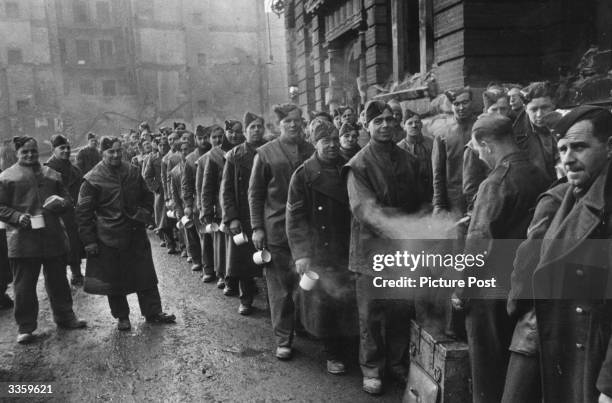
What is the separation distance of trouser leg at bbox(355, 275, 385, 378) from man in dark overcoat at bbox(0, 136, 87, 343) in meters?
3.36

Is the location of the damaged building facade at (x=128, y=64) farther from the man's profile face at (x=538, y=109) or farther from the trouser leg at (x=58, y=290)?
the man's profile face at (x=538, y=109)

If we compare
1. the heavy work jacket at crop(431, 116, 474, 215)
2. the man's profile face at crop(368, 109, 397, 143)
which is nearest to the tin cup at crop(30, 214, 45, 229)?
the man's profile face at crop(368, 109, 397, 143)

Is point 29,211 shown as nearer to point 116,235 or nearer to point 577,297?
point 116,235

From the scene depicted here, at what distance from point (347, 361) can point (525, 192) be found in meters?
2.43

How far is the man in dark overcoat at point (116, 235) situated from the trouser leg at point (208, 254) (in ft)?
6.30

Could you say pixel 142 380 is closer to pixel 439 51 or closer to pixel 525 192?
pixel 525 192

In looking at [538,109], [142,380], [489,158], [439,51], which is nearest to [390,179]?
[489,158]

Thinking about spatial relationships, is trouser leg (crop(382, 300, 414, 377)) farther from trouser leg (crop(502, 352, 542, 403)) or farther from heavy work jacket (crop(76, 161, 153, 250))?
heavy work jacket (crop(76, 161, 153, 250))

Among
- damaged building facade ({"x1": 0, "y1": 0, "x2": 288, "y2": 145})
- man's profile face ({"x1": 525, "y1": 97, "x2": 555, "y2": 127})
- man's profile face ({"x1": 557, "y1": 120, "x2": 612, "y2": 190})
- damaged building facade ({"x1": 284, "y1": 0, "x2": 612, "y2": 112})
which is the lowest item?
man's profile face ({"x1": 557, "y1": 120, "x2": 612, "y2": 190})

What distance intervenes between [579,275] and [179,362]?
3.63 metres

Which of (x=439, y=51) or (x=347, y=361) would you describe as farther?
(x=439, y=51)

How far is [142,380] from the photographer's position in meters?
4.44

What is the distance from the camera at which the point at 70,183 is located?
765cm

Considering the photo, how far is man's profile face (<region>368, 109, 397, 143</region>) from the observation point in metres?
4.12
